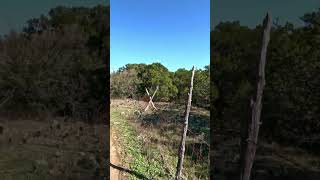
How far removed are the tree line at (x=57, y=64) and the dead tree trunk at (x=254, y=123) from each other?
7.05ft

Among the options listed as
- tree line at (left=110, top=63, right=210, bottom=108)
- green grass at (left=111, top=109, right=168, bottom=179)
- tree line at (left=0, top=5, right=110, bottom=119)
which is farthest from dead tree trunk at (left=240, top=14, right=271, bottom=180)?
tree line at (left=110, top=63, right=210, bottom=108)

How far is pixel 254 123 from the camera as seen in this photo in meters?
4.89

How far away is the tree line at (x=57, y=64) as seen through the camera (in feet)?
20.2

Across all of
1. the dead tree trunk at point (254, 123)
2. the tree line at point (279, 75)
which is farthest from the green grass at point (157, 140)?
the dead tree trunk at point (254, 123)

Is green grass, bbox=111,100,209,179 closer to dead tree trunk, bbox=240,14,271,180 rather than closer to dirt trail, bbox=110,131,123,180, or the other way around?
dirt trail, bbox=110,131,123,180

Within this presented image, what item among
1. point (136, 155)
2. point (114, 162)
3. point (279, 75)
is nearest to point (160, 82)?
point (136, 155)

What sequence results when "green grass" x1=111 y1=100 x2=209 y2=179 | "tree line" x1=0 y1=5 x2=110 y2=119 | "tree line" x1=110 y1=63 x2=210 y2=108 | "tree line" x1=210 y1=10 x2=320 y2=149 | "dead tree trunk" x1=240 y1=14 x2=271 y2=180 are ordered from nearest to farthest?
"dead tree trunk" x1=240 y1=14 x2=271 y2=180, "tree line" x1=210 y1=10 x2=320 y2=149, "tree line" x1=0 y1=5 x2=110 y2=119, "green grass" x1=111 y1=100 x2=209 y2=179, "tree line" x1=110 y1=63 x2=210 y2=108

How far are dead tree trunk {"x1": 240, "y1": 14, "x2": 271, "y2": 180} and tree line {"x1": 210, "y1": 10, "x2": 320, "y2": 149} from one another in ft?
1.15

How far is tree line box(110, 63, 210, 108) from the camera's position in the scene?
10.3 meters

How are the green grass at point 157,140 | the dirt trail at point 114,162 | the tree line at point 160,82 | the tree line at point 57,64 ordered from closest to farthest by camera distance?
the tree line at point 57,64 → the dirt trail at point 114,162 → the green grass at point 157,140 → the tree line at point 160,82

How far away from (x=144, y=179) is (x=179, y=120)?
3666 millimetres

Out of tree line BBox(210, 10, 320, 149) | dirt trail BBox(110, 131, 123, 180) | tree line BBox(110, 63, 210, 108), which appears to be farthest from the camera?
tree line BBox(110, 63, 210, 108)

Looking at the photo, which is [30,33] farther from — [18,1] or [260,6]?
[260,6]

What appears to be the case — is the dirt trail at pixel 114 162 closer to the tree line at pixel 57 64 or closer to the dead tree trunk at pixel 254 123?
the tree line at pixel 57 64
